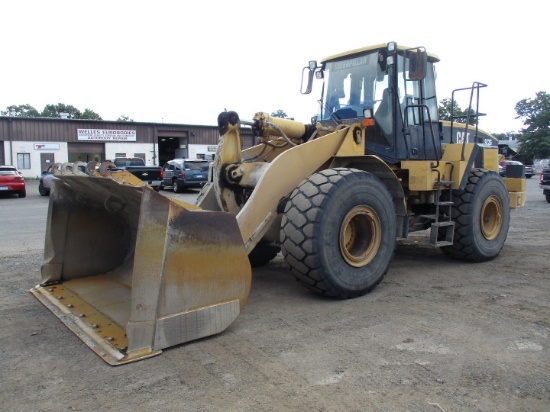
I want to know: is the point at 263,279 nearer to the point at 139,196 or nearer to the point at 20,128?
the point at 139,196

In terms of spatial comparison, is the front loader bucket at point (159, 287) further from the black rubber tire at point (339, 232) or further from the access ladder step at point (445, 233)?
the access ladder step at point (445, 233)

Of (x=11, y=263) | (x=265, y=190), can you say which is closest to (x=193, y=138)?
(x=11, y=263)

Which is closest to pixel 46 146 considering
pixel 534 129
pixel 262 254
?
pixel 262 254

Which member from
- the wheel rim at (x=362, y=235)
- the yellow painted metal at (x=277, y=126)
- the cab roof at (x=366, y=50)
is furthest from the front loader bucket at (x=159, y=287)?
the cab roof at (x=366, y=50)

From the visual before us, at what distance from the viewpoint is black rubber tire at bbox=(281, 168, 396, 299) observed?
4453 mm

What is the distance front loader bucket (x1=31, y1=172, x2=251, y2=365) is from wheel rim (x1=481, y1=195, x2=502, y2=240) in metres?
4.40

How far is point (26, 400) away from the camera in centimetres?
291

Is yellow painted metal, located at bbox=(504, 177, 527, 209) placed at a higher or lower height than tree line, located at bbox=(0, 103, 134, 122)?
lower

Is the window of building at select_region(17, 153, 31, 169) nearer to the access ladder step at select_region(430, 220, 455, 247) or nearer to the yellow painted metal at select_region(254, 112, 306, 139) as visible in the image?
the yellow painted metal at select_region(254, 112, 306, 139)

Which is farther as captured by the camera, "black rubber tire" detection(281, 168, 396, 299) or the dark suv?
the dark suv

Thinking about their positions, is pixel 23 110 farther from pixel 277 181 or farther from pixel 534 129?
pixel 277 181

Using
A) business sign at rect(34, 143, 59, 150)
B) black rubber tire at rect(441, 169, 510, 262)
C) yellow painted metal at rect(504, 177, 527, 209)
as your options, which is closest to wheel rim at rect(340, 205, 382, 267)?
black rubber tire at rect(441, 169, 510, 262)

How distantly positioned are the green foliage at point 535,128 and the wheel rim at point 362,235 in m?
52.9

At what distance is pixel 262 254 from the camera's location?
20.5ft
